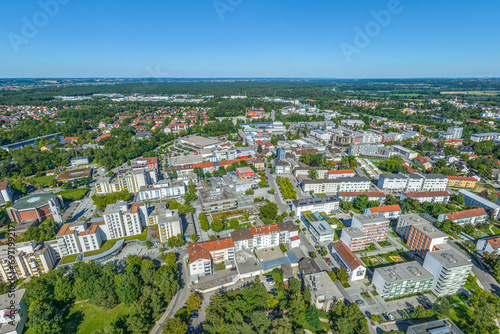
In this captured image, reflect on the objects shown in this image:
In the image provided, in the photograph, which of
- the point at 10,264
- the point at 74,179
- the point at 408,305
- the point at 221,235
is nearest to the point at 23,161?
the point at 74,179

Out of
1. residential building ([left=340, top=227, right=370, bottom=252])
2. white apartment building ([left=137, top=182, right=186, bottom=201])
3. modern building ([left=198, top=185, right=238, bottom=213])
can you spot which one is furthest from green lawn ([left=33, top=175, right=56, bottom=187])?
residential building ([left=340, top=227, right=370, bottom=252])

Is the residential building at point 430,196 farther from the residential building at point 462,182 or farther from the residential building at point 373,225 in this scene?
the residential building at point 373,225

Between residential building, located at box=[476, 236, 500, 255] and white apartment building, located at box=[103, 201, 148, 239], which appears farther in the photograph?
white apartment building, located at box=[103, 201, 148, 239]

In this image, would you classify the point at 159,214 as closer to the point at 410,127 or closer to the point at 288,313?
the point at 288,313

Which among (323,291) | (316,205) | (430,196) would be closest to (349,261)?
(323,291)

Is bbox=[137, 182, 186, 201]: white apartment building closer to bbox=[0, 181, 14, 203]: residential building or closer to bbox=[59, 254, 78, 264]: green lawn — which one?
bbox=[59, 254, 78, 264]: green lawn
